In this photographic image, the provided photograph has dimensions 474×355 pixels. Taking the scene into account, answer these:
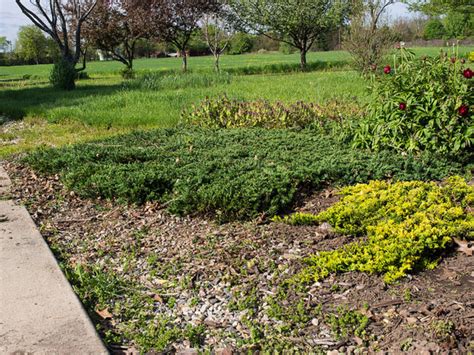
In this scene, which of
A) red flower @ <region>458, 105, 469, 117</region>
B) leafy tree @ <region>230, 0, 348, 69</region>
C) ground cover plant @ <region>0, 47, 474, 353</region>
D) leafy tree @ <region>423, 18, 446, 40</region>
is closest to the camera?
ground cover plant @ <region>0, 47, 474, 353</region>

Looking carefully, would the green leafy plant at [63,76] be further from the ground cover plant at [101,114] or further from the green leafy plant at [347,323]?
the green leafy plant at [347,323]

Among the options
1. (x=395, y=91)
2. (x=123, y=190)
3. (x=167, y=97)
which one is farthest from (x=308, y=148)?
(x=167, y=97)

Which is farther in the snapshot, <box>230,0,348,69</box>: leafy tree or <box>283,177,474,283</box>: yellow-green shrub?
<box>230,0,348,69</box>: leafy tree

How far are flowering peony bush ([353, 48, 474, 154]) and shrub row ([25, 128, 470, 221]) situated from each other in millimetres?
302

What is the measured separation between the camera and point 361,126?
5.73 meters

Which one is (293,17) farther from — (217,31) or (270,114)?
(270,114)

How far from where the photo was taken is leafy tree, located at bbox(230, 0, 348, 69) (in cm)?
3088

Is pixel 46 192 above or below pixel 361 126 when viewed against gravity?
below

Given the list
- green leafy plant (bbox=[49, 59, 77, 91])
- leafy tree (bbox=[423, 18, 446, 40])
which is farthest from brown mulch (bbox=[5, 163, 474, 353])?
leafy tree (bbox=[423, 18, 446, 40])

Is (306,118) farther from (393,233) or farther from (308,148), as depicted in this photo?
(393,233)

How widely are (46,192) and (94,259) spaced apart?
1.85 m

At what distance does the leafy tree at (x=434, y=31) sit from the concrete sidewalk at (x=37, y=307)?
6790 cm

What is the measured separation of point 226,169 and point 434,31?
66.9 meters

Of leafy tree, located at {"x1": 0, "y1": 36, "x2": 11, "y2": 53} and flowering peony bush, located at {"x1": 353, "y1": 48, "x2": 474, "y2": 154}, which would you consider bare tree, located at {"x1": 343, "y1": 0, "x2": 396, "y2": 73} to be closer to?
flowering peony bush, located at {"x1": 353, "y1": 48, "x2": 474, "y2": 154}
